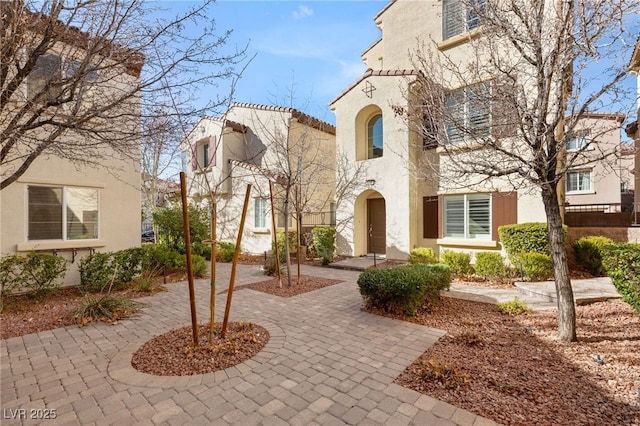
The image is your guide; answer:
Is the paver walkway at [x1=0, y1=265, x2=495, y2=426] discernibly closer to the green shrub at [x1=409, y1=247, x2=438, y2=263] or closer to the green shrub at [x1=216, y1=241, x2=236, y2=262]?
the green shrub at [x1=409, y1=247, x2=438, y2=263]

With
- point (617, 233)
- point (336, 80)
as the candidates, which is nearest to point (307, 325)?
point (617, 233)

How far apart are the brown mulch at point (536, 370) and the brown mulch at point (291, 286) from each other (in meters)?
3.36

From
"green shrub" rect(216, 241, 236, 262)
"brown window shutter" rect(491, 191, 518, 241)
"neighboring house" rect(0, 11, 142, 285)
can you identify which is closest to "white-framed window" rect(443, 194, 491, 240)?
"brown window shutter" rect(491, 191, 518, 241)

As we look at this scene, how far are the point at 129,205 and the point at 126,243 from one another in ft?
4.05

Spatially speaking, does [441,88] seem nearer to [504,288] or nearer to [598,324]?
[598,324]

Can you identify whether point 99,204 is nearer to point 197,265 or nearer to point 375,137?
point 197,265

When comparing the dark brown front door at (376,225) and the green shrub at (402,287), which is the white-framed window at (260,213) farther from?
the green shrub at (402,287)

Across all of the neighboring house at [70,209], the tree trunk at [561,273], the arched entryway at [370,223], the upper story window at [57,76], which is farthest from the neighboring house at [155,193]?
the tree trunk at [561,273]

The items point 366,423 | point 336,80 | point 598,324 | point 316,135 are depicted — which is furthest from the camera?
point 316,135

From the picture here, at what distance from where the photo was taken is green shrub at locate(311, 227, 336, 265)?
1225 centimetres

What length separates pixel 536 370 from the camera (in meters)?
3.62

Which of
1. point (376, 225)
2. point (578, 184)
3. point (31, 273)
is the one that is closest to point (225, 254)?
point (376, 225)

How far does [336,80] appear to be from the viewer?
13.6m

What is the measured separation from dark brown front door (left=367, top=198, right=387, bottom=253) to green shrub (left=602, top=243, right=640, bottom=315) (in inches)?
321
